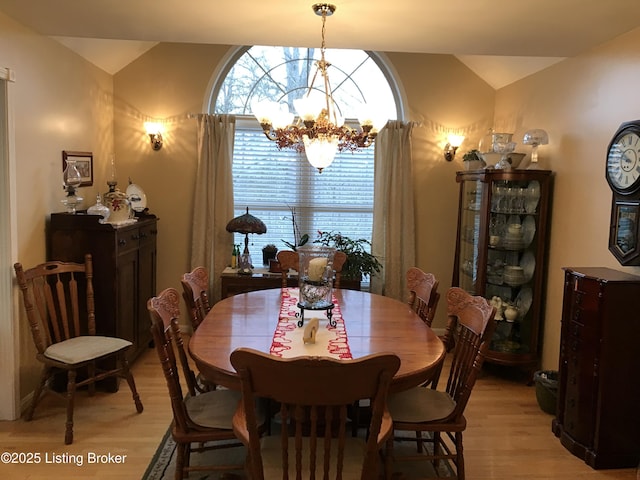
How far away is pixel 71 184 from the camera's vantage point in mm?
3650

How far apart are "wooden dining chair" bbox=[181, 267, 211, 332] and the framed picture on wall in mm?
1457

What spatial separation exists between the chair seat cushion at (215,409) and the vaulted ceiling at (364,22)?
1990 mm

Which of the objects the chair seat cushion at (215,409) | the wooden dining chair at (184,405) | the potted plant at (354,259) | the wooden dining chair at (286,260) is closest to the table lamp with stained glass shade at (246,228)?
the potted plant at (354,259)

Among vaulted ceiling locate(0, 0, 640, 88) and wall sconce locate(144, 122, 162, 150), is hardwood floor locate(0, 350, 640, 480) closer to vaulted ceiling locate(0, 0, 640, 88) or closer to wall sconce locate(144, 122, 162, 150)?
wall sconce locate(144, 122, 162, 150)

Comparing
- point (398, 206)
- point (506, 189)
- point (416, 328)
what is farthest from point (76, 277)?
point (506, 189)

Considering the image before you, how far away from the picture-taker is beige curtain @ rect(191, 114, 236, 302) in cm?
474

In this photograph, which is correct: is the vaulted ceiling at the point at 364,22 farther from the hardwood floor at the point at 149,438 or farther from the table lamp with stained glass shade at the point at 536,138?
the hardwood floor at the point at 149,438

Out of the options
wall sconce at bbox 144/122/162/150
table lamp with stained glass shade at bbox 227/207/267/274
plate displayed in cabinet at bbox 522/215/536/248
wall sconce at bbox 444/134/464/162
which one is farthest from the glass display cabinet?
wall sconce at bbox 144/122/162/150

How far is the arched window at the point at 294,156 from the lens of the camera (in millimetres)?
4930

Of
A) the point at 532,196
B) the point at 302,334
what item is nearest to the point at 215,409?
the point at 302,334

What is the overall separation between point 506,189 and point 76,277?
3.25 m

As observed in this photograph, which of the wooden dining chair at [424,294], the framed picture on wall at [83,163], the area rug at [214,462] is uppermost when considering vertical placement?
the framed picture on wall at [83,163]

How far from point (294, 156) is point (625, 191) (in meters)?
2.91

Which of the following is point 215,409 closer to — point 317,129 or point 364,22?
point 317,129
